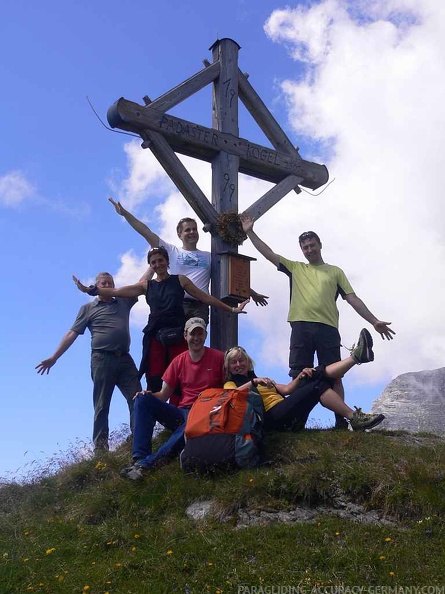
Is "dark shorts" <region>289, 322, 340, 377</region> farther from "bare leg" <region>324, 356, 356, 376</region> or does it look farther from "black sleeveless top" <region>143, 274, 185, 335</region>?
"black sleeveless top" <region>143, 274, 185, 335</region>

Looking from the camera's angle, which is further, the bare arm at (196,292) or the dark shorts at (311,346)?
the bare arm at (196,292)

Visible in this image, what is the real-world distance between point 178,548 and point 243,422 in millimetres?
1428

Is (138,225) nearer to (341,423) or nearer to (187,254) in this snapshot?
(187,254)

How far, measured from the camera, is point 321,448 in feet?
20.4

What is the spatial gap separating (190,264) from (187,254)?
0.42 feet

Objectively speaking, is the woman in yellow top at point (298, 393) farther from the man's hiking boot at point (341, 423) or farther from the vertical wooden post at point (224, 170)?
the vertical wooden post at point (224, 170)

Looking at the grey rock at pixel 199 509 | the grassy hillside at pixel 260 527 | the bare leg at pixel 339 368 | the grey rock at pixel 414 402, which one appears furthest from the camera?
the grey rock at pixel 414 402

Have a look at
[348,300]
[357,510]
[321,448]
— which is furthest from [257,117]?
[357,510]

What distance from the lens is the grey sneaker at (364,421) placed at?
6.79m

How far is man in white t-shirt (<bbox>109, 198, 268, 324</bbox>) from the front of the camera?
8281 millimetres

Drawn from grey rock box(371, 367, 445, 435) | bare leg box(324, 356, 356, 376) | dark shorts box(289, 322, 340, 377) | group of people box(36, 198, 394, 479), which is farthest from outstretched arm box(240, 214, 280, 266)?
grey rock box(371, 367, 445, 435)

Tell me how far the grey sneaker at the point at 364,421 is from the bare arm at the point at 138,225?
3030 millimetres

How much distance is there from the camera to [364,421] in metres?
6.84

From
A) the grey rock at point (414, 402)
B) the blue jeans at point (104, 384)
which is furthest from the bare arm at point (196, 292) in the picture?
the grey rock at point (414, 402)
